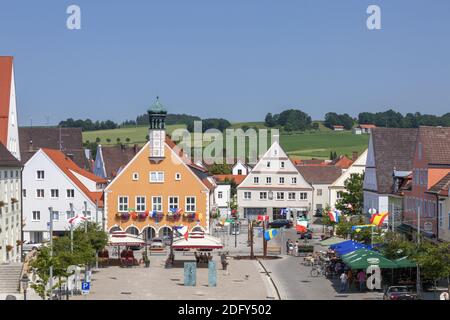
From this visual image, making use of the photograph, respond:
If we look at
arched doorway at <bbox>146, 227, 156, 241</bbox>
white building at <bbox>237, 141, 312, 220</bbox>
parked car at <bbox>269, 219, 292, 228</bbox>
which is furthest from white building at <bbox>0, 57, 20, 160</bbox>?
white building at <bbox>237, 141, 312, 220</bbox>

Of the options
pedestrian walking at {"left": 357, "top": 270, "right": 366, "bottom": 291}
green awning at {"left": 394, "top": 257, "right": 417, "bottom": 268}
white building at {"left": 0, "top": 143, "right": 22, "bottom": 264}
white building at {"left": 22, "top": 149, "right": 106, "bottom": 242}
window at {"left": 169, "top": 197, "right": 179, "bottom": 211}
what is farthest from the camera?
window at {"left": 169, "top": 197, "right": 179, "bottom": 211}

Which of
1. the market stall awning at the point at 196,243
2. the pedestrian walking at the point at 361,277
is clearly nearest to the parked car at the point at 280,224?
the market stall awning at the point at 196,243

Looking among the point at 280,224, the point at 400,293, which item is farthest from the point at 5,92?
the point at 280,224

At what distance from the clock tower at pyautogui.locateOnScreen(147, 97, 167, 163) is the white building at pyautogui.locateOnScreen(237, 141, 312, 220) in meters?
26.4

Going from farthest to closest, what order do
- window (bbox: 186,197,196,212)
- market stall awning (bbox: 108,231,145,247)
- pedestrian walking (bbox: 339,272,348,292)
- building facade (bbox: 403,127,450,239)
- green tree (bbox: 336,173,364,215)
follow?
green tree (bbox: 336,173,364,215), window (bbox: 186,197,196,212), market stall awning (bbox: 108,231,145,247), building facade (bbox: 403,127,450,239), pedestrian walking (bbox: 339,272,348,292)

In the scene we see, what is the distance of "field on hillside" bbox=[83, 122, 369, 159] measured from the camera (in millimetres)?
161750

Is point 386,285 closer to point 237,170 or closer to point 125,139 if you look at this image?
point 237,170

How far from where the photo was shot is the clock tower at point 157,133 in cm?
7088

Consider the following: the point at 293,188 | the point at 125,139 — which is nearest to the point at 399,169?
the point at 293,188

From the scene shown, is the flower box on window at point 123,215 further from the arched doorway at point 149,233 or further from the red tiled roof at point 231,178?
the red tiled roof at point 231,178

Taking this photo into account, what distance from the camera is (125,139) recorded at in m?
169

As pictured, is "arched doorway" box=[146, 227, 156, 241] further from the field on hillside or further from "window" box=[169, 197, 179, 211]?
the field on hillside

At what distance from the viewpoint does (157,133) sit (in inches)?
2795
